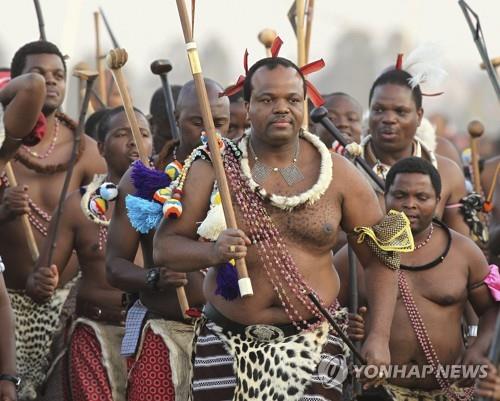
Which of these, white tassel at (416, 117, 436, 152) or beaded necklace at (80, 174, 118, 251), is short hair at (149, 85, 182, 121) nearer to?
beaded necklace at (80, 174, 118, 251)

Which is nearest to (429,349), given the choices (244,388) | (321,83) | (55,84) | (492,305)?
(492,305)

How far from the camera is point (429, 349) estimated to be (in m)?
8.28

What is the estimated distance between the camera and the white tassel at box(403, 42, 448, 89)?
9844 mm

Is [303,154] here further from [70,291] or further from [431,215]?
[70,291]

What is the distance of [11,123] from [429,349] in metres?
2.87

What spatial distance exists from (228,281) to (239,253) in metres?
0.34

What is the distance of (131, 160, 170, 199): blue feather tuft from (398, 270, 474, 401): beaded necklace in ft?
5.16

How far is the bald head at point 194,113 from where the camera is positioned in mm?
8750

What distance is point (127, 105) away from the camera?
331 inches

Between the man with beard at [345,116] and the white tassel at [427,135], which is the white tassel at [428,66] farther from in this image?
the white tassel at [427,135]

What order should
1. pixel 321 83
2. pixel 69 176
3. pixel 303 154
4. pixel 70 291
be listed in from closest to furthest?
pixel 303 154
pixel 69 176
pixel 70 291
pixel 321 83

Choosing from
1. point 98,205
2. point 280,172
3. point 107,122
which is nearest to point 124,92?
point 98,205
